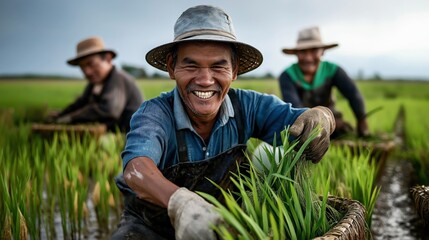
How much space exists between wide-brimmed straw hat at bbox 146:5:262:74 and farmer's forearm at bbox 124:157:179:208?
1.75ft

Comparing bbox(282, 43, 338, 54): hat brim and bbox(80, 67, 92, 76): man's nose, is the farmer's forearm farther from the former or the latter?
bbox(80, 67, 92, 76): man's nose

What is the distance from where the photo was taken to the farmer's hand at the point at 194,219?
56.0 inches

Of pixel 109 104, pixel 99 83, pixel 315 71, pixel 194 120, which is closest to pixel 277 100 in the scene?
pixel 194 120

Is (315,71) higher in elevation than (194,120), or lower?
lower

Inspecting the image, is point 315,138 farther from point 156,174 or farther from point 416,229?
point 416,229

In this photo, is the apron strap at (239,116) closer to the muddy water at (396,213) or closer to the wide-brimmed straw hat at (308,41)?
→ the muddy water at (396,213)

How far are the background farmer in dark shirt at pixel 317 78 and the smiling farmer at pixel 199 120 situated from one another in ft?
8.53

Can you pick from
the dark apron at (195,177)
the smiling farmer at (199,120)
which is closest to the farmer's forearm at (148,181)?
the smiling farmer at (199,120)

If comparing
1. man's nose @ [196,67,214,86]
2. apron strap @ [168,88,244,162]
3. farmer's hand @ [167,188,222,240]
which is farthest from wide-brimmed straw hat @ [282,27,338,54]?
farmer's hand @ [167,188,222,240]

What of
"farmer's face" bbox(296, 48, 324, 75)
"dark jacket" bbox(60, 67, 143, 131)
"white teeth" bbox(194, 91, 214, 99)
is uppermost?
"white teeth" bbox(194, 91, 214, 99)

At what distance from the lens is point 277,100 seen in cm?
235

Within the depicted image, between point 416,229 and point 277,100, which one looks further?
point 416,229

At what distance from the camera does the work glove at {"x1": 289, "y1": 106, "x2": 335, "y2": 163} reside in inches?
77.0

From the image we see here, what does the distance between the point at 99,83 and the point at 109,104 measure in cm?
43
